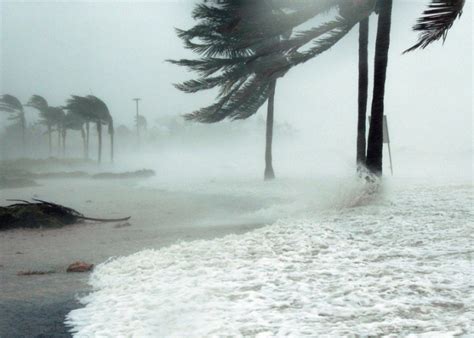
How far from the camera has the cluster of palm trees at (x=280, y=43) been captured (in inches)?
364

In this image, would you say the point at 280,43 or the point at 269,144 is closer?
the point at 280,43

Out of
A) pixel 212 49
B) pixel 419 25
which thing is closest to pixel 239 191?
pixel 212 49

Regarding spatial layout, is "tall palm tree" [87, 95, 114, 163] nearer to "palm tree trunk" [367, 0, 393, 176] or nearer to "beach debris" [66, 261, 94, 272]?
"palm tree trunk" [367, 0, 393, 176]

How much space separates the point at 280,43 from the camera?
32.5 ft

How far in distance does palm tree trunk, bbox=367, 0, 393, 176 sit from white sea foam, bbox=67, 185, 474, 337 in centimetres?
389

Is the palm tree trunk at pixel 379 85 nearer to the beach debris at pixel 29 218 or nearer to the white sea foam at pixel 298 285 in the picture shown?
the white sea foam at pixel 298 285

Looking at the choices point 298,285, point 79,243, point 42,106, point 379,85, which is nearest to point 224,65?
point 379,85

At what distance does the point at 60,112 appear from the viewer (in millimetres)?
50656

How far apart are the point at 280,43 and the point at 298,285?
24.3 feet

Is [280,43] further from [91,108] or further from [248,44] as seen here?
[91,108]

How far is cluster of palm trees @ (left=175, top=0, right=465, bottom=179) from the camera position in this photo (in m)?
9.26

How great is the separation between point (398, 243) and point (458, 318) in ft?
7.51

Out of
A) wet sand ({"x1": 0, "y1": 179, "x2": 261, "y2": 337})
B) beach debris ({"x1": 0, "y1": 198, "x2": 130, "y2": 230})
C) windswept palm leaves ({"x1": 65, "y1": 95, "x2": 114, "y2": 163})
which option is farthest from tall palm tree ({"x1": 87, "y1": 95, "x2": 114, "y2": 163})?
beach debris ({"x1": 0, "y1": 198, "x2": 130, "y2": 230})

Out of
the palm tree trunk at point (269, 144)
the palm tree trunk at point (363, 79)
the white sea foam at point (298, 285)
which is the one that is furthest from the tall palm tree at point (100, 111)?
the white sea foam at point (298, 285)
